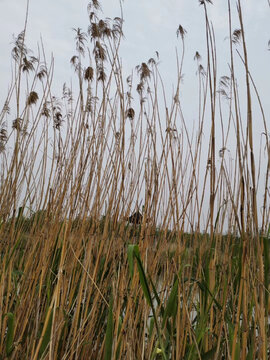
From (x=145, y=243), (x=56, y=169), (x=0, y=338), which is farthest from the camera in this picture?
(x=56, y=169)

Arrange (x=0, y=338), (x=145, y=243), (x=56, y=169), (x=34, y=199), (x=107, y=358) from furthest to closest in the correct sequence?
(x=34, y=199), (x=56, y=169), (x=0, y=338), (x=145, y=243), (x=107, y=358)

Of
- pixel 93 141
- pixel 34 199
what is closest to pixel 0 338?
pixel 34 199

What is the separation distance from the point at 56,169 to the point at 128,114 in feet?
1.30

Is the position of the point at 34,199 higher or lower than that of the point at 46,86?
lower

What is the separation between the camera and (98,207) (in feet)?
4.17

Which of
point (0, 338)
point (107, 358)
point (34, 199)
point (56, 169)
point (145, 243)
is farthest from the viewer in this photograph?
point (34, 199)

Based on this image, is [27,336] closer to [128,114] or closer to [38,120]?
[38,120]

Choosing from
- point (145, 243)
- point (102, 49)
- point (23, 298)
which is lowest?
point (23, 298)

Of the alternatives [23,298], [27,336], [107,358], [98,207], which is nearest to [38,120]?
[98,207]

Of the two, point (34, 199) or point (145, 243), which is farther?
point (34, 199)

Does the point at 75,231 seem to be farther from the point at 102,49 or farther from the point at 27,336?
the point at 102,49

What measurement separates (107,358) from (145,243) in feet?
1.02

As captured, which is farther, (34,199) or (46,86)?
(34,199)

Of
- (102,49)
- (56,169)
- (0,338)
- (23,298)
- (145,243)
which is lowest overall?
(0,338)
